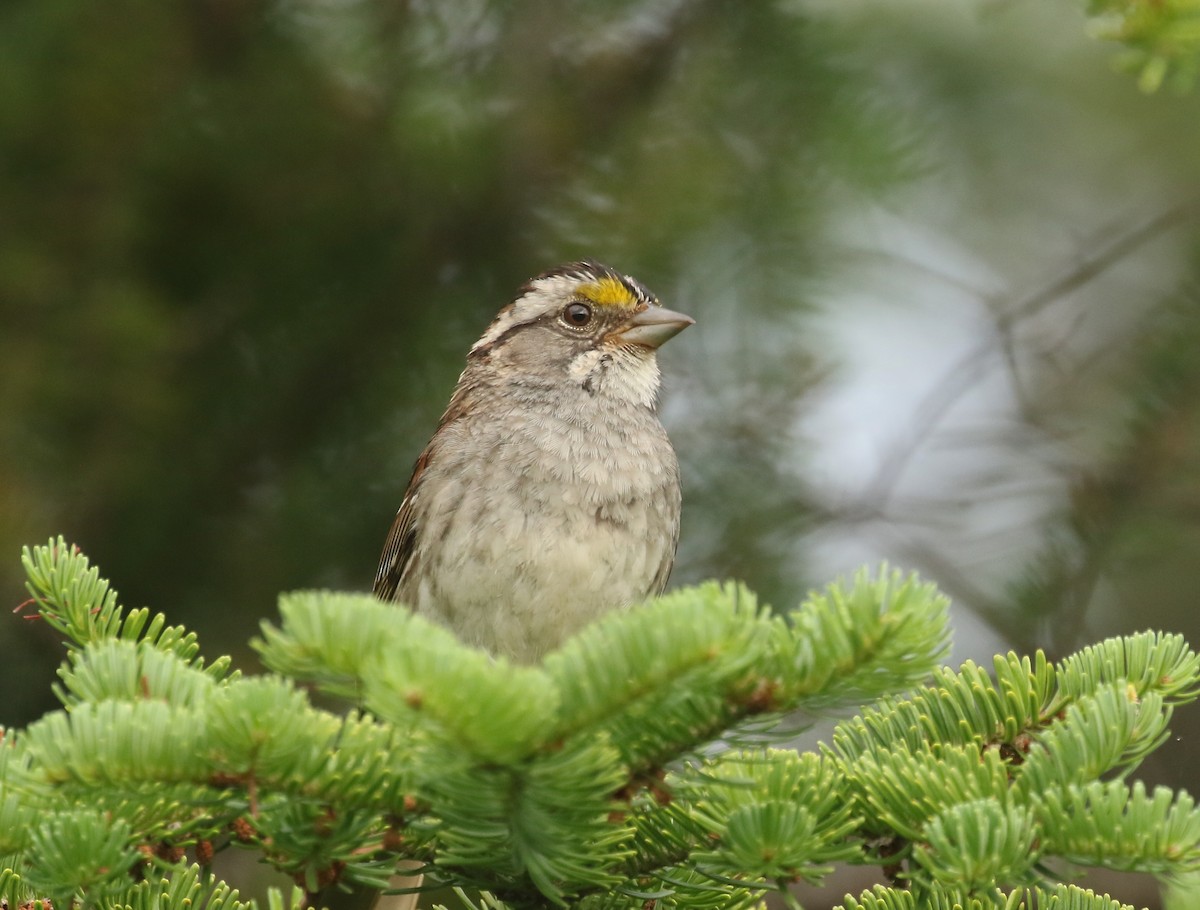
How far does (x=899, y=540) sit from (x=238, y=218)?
293 cm

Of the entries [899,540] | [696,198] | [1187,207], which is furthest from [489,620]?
[1187,207]

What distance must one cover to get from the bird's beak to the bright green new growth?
2.34m

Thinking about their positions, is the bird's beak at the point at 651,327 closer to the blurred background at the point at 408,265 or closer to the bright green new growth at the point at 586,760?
the blurred background at the point at 408,265

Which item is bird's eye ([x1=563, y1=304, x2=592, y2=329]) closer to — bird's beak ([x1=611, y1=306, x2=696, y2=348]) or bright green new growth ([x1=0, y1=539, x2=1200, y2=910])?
bird's beak ([x1=611, y1=306, x2=696, y2=348])

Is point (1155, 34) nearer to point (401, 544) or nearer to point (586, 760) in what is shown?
point (586, 760)

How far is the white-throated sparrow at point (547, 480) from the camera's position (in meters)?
4.04

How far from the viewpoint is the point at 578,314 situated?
4.97 metres

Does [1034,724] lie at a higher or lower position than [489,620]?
lower

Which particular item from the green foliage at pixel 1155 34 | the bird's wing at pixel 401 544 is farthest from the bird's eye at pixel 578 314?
the green foliage at pixel 1155 34

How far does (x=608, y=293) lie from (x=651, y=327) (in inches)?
8.7

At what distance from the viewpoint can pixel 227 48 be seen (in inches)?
209

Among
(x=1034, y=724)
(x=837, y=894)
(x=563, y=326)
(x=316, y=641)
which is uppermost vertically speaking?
(x=563, y=326)

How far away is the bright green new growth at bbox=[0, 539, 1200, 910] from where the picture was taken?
1958 millimetres

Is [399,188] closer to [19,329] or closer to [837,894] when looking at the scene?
[19,329]
